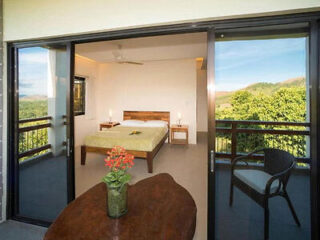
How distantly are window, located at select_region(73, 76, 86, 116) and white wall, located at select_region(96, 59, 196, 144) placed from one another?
2.01 ft

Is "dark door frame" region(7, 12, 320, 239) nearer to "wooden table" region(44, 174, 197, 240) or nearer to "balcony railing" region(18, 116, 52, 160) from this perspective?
"wooden table" region(44, 174, 197, 240)

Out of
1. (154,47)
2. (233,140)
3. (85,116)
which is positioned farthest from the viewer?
(85,116)

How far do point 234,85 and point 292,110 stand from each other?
52cm

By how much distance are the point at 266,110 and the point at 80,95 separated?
549 cm

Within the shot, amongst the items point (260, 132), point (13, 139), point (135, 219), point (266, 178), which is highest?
point (260, 132)

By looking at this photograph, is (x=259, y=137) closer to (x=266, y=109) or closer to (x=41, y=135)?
(x=266, y=109)

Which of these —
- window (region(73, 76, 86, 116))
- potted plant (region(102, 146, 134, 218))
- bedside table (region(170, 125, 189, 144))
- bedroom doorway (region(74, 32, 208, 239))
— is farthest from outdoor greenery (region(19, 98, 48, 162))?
bedside table (region(170, 125, 189, 144))

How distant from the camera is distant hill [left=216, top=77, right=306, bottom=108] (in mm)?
1552

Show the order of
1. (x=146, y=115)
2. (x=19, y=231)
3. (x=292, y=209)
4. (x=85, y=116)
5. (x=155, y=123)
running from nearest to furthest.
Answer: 1. (x=292, y=209)
2. (x=19, y=231)
3. (x=155, y=123)
4. (x=85, y=116)
5. (x=146, y=115)

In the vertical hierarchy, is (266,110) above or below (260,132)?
above

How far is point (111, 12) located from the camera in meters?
1.79

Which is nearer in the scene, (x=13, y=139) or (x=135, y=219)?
(x=135, y=219)

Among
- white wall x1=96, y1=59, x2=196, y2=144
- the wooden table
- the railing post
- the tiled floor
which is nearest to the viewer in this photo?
the wooden table

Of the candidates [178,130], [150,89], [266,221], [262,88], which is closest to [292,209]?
[266,221]
